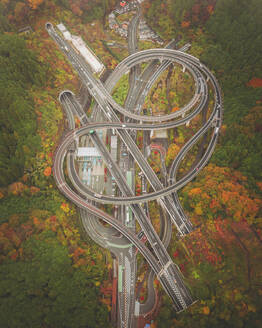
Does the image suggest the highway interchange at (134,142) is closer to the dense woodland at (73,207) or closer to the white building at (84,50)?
the white building at (84,50)

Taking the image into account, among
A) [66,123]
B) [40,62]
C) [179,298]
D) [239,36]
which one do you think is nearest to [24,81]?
[40,62]

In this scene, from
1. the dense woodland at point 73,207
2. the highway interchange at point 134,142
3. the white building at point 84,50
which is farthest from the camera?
the white building at point 84,50

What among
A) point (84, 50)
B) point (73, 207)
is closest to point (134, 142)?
point (73, 207)

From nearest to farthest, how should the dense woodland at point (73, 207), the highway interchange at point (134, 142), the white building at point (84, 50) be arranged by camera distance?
the dense woodland at point (73, 207), the highway interchange at point (134, 142), the white building at point (84, 50)

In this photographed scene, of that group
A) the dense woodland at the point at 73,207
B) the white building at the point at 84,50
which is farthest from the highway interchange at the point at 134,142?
the dense woodland at the point at 73,207

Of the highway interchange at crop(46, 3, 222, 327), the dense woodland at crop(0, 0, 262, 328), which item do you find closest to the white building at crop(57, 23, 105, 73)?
the highway interchange at crop(46, 3, 222, 327)
